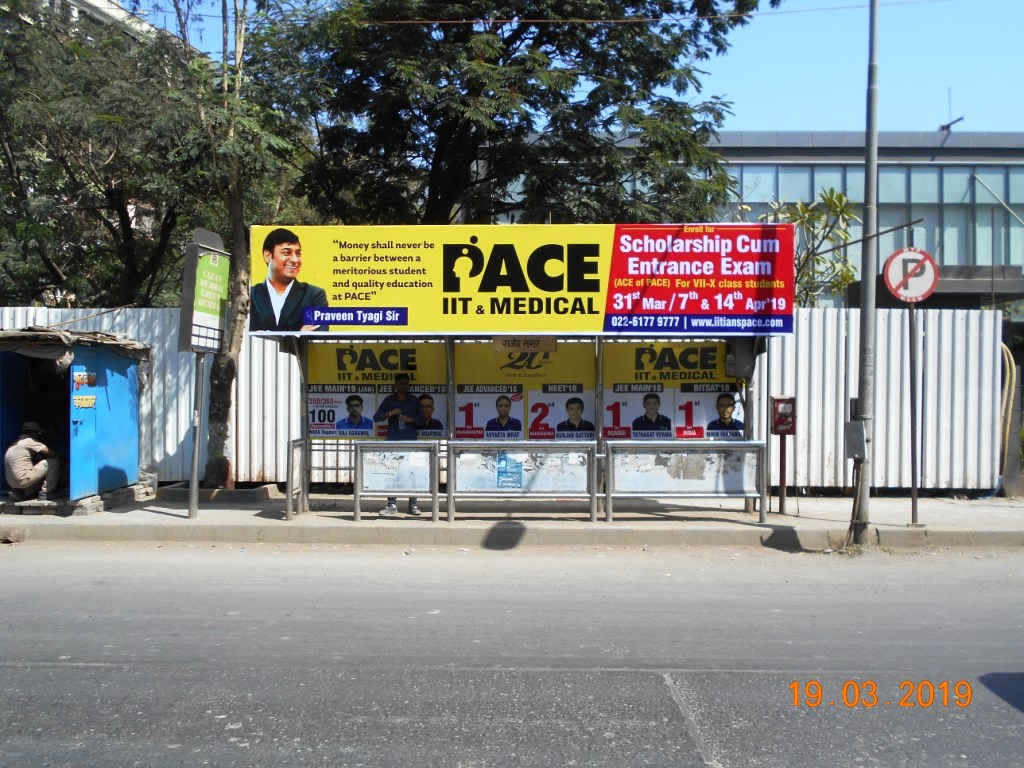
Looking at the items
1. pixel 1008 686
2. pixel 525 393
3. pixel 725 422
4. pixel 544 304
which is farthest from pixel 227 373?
pixel 1008 686

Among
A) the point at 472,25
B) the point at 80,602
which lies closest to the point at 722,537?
the point at 80,602

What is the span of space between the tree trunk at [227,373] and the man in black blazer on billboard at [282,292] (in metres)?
2.07

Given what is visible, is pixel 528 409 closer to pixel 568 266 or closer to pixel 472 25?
pixel 568 266

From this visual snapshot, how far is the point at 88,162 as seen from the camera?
54.5 ft

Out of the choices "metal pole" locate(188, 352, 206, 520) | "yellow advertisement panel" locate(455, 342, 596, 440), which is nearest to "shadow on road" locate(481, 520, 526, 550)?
"yellow advertisement panel" locate(455, 342, 596, 440)

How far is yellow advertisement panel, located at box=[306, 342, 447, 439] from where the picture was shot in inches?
475

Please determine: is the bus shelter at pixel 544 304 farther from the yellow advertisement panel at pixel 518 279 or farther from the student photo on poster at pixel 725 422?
the student photo on poster at pixel 725 422

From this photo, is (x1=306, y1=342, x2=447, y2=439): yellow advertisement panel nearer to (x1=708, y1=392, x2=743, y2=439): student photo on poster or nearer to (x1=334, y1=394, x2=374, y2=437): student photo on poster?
(x1=334, y1=394, x2=374, y2=437): student photo on poster

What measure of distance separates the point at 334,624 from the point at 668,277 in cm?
610

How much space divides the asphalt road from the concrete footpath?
988 mm

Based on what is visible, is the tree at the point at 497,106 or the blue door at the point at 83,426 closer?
the blue door at the point at 83,426

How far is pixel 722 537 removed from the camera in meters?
10.5

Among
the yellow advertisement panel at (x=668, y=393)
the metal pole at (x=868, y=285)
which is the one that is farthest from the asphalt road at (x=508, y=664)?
the yellow advertisement panel at (x=668, y=393)

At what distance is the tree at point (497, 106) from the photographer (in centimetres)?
1439
